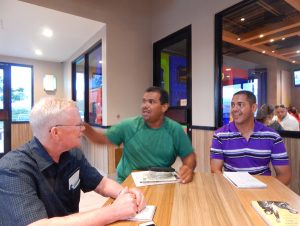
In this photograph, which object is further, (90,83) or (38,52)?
(38,52)

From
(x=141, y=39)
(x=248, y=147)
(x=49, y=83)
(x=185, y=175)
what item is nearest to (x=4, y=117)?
(x=49, y=83)

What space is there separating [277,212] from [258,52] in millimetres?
2211

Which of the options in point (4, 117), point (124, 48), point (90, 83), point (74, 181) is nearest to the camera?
point (74, 181)

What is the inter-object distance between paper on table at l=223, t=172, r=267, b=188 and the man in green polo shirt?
13.5 inches

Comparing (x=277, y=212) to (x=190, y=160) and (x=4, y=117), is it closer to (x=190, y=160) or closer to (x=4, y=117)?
(x=190, y=160)

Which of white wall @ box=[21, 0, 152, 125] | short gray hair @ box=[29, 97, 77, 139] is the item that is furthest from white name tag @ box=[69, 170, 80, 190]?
white wall @ box=[21, 0, 152, 125]

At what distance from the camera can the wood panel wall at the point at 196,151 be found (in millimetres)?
2213

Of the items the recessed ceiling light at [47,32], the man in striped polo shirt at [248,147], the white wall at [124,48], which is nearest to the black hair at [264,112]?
the man in striped polo shirt at [248,147]

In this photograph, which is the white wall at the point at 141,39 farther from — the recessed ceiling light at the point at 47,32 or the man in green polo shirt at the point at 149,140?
the man in green polo shirt at the point at 149,140

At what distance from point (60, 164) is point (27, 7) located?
2.88 m

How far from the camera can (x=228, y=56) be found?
2.91 meters

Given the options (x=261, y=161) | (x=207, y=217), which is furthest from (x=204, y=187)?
(x=261, y=161)

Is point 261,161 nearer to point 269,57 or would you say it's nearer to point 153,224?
point 153,224

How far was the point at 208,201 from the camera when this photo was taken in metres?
1.00
